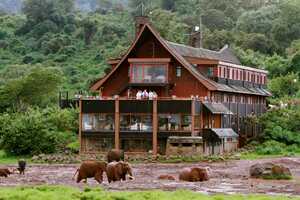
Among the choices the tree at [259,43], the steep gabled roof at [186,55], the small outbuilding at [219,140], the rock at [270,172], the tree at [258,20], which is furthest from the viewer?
the tree at [258,20]

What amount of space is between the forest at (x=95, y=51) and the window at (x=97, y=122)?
2748mm

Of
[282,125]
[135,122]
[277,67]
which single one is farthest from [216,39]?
[135,122]

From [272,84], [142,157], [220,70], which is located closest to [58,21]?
[272,84]

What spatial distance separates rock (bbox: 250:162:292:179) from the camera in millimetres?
44844

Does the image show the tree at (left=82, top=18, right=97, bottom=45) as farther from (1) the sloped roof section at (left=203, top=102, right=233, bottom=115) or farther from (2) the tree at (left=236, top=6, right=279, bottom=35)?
(1) the sloped roof section at (left=203, top=102, right=233, bottom=115)

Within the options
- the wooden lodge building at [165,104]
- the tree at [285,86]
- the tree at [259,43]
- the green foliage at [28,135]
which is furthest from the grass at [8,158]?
the tree at [259,43]

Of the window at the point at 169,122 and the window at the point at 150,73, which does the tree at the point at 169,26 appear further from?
the window at the point at 169,122

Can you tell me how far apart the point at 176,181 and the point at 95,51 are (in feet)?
306

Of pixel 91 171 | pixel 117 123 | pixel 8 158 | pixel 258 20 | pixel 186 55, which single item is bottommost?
pixel 91 171

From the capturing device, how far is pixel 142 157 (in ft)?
210

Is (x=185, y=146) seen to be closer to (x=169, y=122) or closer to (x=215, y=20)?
(x=169, y=122)

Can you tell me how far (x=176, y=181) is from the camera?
41625 mm

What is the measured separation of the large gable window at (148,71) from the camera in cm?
7238

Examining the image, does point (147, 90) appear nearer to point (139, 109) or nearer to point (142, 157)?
point (139, 109)
